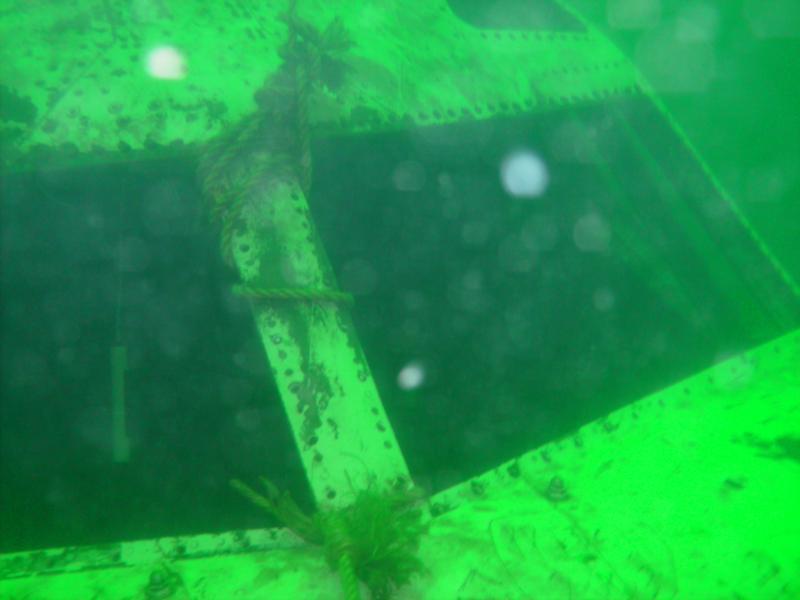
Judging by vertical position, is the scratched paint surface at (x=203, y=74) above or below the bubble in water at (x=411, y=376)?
above

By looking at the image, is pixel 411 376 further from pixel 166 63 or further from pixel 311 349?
pixel 166 63

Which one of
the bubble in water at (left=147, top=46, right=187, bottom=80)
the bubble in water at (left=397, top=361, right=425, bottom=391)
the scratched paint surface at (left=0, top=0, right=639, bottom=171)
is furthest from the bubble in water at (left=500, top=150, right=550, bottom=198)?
the bubble in water at (left=147, top=46, right=187, bottom=80)

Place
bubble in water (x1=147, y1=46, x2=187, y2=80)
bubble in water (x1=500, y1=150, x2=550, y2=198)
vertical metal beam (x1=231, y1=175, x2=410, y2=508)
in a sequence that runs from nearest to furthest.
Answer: vertical metal beam (x1=231, y1=175, x2=410, y2=508)
bubble in water (x1=147, y1=46, x2=187, y2=80)
bubble in water (x1=500, y1=150, x2=550, y2=198)

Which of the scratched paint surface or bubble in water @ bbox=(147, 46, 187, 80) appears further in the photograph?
bubble in water @ bbox=(147, 46, 187, 80)

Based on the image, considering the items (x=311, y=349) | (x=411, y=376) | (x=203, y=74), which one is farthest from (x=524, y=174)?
(x=311, y=349)

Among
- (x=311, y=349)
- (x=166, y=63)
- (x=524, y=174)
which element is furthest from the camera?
(x=524, y=174)

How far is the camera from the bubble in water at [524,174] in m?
3.01

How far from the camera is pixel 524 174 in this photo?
3.05 meters

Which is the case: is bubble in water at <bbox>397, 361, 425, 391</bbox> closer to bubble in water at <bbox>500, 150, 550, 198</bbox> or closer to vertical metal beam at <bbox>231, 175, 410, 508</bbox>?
vertical metal beam at <bbox>231, 175, 410, 508</bbox>

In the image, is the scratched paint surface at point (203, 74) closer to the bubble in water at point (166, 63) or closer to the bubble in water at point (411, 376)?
the bubble in water at point (166, 63)

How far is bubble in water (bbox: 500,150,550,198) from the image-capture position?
3008 millimetres

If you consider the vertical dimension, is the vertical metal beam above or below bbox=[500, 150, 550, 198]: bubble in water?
below

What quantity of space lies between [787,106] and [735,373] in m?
5.81

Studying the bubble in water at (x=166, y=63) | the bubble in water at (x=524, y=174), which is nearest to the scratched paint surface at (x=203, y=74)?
the bubble in water at (x=166, y=63)
